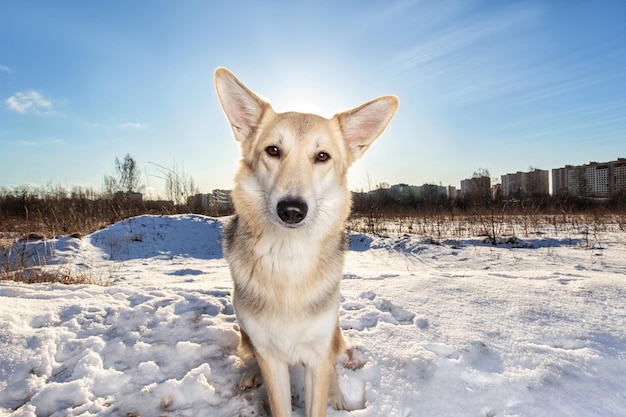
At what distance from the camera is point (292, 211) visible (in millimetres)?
1979

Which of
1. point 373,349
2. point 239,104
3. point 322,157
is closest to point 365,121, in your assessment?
point 322,157

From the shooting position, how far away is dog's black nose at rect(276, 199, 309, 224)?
6.49 feet

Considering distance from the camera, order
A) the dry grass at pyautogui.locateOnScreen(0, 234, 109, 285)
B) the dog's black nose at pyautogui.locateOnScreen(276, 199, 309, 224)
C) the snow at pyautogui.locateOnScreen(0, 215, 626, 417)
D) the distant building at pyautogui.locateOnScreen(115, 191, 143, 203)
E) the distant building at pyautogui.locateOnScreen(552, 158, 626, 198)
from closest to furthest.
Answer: the dog's black nose at pyautogui.locateOnScreen(276, 199, 309, 224) → the snow at pyautogui.locateOnScreen(0, 215, 626, 417) → the dry grass at pyautogui.locateOnScreen(0, 234, 109, 285) → the distant building at pyautogui.locateOnScreen(115, 191, 143, 203) → the distant building at pyautogui.locateOnScreen(552, 158, 626, 198)

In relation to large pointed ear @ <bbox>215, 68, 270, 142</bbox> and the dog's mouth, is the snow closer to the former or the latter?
the dog's mouth

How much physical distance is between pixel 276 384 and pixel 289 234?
3.01 ft

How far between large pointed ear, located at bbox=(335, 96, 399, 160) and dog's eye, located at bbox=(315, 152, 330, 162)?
0.35 meters

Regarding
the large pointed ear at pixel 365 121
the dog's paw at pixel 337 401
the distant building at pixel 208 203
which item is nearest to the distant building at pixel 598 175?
the distant building at pixel 208 203

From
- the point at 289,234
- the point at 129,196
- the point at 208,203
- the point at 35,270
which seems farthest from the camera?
the point at 129,196

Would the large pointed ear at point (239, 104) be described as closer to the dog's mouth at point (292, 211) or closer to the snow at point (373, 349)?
the dog's mouth at point (292, 211)

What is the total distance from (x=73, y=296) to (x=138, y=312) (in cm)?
97

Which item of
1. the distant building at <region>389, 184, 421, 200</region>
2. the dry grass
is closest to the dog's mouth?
the dry grass

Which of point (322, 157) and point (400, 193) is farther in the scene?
point (400, 193)

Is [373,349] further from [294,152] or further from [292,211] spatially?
[294,152]

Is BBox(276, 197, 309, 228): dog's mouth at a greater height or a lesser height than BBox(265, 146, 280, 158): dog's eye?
lesser
